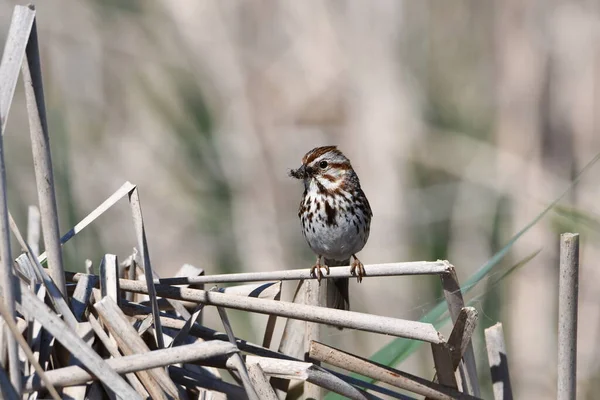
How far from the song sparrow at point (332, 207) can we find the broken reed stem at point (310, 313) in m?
1.20

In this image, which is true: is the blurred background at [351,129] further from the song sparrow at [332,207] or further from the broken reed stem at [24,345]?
the broken reed stem at [24,345]

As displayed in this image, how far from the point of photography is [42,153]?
2.03 metres

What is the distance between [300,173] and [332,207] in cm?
18

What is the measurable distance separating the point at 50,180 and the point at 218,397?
2.16 feet

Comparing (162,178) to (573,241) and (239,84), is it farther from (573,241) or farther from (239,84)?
(573,241)

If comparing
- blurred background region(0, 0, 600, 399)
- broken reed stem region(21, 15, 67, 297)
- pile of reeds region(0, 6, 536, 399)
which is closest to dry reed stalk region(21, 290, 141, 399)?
pile of reeds region(0, 6, 536, 399)

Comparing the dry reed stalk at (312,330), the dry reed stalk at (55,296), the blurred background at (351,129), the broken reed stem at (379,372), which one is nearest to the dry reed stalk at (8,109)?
the dry reed stalk at (55,296)

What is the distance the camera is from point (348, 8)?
4.50 meters

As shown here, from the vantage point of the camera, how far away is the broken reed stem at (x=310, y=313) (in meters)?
1.99

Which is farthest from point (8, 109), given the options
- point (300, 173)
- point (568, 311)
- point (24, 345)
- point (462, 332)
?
point (300, 173)

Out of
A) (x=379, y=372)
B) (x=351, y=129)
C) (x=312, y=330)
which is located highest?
(x=351, y=129)

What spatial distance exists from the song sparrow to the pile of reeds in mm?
1126

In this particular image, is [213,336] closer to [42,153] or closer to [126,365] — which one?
[126,365]

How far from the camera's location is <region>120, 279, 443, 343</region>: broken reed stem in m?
1.99
